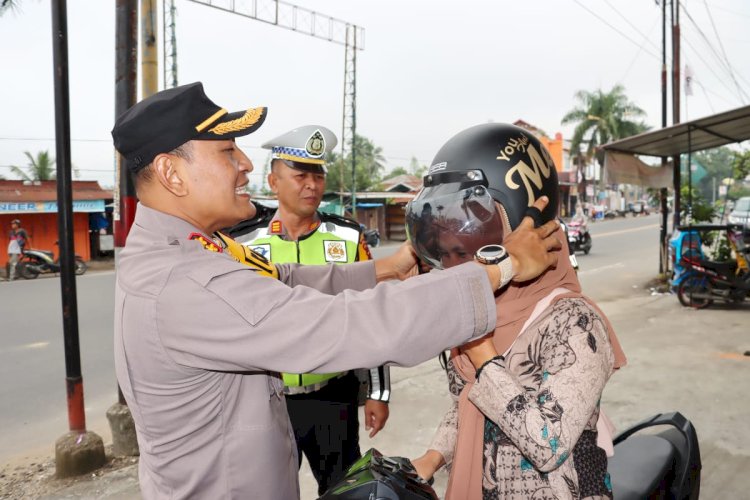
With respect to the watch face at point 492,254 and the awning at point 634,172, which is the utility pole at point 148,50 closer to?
the watch face at point 492,254

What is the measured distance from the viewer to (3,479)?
11.5 feet

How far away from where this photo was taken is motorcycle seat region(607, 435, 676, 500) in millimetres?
1578

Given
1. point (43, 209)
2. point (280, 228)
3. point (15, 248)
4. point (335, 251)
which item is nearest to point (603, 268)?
point (335, 251)

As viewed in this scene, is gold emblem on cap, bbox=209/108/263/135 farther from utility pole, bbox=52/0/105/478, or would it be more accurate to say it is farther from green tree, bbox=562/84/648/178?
green tree, bbox=562/84/648/178

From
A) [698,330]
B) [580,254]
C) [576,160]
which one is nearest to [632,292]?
[698,330]

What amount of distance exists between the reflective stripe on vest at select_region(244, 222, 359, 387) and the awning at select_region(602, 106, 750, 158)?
594cm

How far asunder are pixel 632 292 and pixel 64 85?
30.5 ft

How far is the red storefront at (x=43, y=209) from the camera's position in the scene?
56.8 feet

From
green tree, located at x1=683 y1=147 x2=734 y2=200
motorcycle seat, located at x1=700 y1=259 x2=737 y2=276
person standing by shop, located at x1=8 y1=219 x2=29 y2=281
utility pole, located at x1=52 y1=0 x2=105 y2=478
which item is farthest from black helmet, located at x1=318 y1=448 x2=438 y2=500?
green tree, located at x1=683 y1=147 x2=734 y2=200

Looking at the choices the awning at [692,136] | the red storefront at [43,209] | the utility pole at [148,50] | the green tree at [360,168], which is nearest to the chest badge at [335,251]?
the utility pole at [148,50]

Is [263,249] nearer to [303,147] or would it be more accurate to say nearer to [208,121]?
[303,147]

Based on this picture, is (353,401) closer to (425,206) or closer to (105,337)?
(425,206)

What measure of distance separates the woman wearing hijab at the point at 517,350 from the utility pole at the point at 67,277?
2626 mm

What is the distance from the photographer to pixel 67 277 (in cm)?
338
